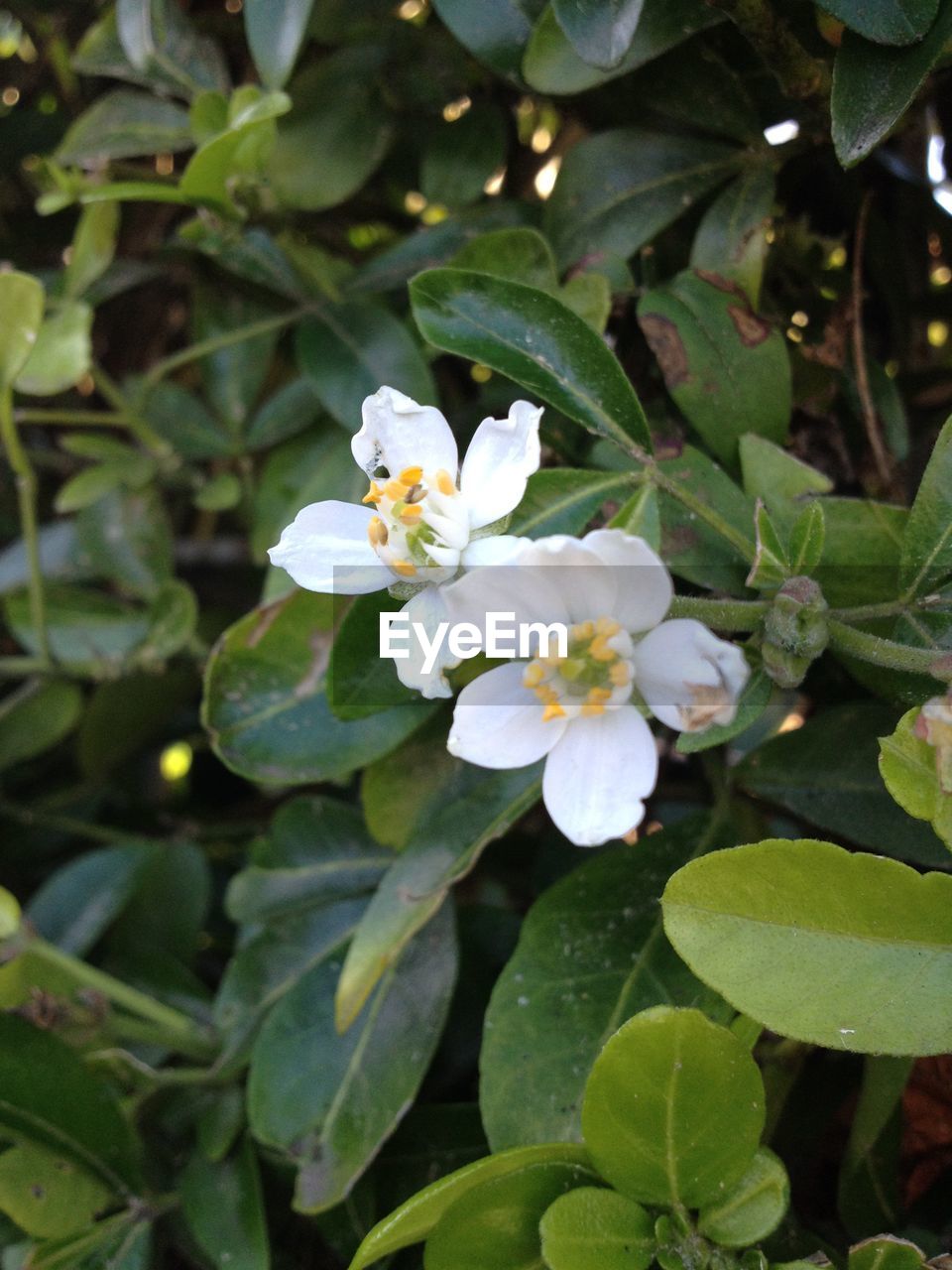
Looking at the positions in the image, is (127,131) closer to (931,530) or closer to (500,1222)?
(931,530)

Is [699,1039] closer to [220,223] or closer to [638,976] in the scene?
[638,976]

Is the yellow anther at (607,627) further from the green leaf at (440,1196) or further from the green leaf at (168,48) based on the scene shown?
the green leaf at (168,48)

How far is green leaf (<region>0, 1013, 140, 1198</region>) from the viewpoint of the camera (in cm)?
93

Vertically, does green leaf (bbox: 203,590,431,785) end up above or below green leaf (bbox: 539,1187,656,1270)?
above

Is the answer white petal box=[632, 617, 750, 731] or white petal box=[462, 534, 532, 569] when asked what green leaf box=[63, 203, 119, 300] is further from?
white petal box=[632, 617, 750, 731]

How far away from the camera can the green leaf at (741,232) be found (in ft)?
3.06

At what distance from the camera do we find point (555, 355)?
2.57 ft

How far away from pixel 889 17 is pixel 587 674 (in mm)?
487

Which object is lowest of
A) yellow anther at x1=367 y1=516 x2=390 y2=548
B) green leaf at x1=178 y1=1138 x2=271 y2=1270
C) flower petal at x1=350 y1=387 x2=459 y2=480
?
green leaf at x1=178 y1=1138 x2=271 y2=1270

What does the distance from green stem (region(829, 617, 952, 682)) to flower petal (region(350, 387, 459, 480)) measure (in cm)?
25

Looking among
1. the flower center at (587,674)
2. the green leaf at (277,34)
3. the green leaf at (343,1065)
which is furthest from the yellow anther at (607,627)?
the green leaf at (277,34)

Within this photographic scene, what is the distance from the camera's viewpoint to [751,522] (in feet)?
2.68

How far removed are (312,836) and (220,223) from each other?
574 mm

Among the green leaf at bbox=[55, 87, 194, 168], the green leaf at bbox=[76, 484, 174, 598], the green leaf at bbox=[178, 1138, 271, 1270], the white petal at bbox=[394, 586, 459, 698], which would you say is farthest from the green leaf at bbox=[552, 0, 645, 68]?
the green leaf at bbox=[178, 1138, 271, 1270]
